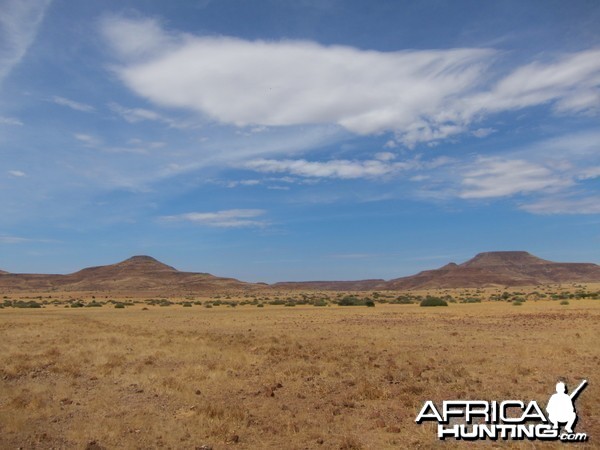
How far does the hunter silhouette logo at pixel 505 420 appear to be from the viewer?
9.60m

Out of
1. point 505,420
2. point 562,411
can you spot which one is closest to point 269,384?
point 505,420

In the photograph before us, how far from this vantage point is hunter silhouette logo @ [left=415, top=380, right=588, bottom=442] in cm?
960

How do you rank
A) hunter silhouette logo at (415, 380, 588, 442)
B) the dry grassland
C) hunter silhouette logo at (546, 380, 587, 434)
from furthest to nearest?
1. the dry grassland
2. hunter silhouette logo at (546, 380, 587, 434)
3. hunter silhouette logo at (415, 380, 588, 442)

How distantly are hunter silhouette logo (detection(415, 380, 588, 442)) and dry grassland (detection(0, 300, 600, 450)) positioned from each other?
0.36 m

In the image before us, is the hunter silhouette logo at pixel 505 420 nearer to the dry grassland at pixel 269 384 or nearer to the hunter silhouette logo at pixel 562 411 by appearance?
the hunter silhouette logo at pixel 562 411

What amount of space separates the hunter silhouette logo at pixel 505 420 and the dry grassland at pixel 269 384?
363mm

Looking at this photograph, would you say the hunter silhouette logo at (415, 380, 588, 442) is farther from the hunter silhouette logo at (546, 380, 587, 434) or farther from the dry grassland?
the dry grassland

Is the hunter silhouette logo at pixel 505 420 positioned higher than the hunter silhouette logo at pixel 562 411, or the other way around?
the hunter silhouette logo at pixel 562 411

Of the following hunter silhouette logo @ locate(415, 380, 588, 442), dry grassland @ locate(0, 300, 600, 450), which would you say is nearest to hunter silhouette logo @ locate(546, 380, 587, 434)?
hunter silhouette logo @ locate(415, 380, 588, 442)

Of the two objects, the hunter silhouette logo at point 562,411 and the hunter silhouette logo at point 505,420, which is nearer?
the hunter silhouette logo at point 505,420

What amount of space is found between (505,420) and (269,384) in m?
6.93

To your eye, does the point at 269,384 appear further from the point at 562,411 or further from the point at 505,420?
the point at 562,411

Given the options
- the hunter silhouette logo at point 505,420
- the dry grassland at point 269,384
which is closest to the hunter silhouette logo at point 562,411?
the hunter silhouette logo at point 505,420

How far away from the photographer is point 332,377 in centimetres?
1561
